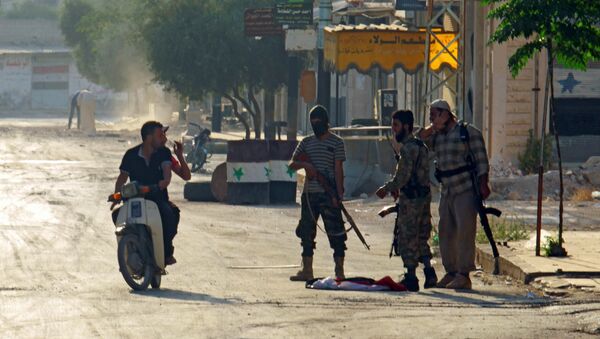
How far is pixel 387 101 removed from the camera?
116 ft

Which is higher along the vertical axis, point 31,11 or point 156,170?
point 31,11

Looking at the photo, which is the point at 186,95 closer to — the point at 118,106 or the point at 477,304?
the point at 477,304

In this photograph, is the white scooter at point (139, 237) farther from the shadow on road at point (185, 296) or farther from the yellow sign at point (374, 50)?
the yellow sign at point (374, 50)

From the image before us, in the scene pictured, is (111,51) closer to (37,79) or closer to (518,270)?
(37,79)

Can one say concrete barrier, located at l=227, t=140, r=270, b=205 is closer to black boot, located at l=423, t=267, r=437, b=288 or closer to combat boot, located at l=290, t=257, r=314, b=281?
combat boot, located at l=290, t=257, r=314, b=281

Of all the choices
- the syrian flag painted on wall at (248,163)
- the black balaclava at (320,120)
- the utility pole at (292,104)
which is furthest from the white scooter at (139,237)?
the utility pole at (292,104)

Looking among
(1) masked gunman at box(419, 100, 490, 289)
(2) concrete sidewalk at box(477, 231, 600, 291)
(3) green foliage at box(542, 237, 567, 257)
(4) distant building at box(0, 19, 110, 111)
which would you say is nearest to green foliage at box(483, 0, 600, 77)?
(1) masked gunman at box(419, 100, 490, 289)

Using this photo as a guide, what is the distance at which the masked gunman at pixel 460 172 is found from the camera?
13359 mm

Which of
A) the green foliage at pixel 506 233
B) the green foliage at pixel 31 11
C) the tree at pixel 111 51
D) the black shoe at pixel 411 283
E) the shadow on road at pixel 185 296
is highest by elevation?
the green foliage at pixel 31 11

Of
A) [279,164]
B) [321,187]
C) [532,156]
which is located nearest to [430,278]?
[321,187]

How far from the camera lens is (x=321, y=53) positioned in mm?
33438

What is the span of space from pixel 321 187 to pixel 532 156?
1473 centimetres

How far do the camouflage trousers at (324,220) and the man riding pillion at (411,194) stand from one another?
678 mm

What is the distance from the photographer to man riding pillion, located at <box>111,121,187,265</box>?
1384 cm
